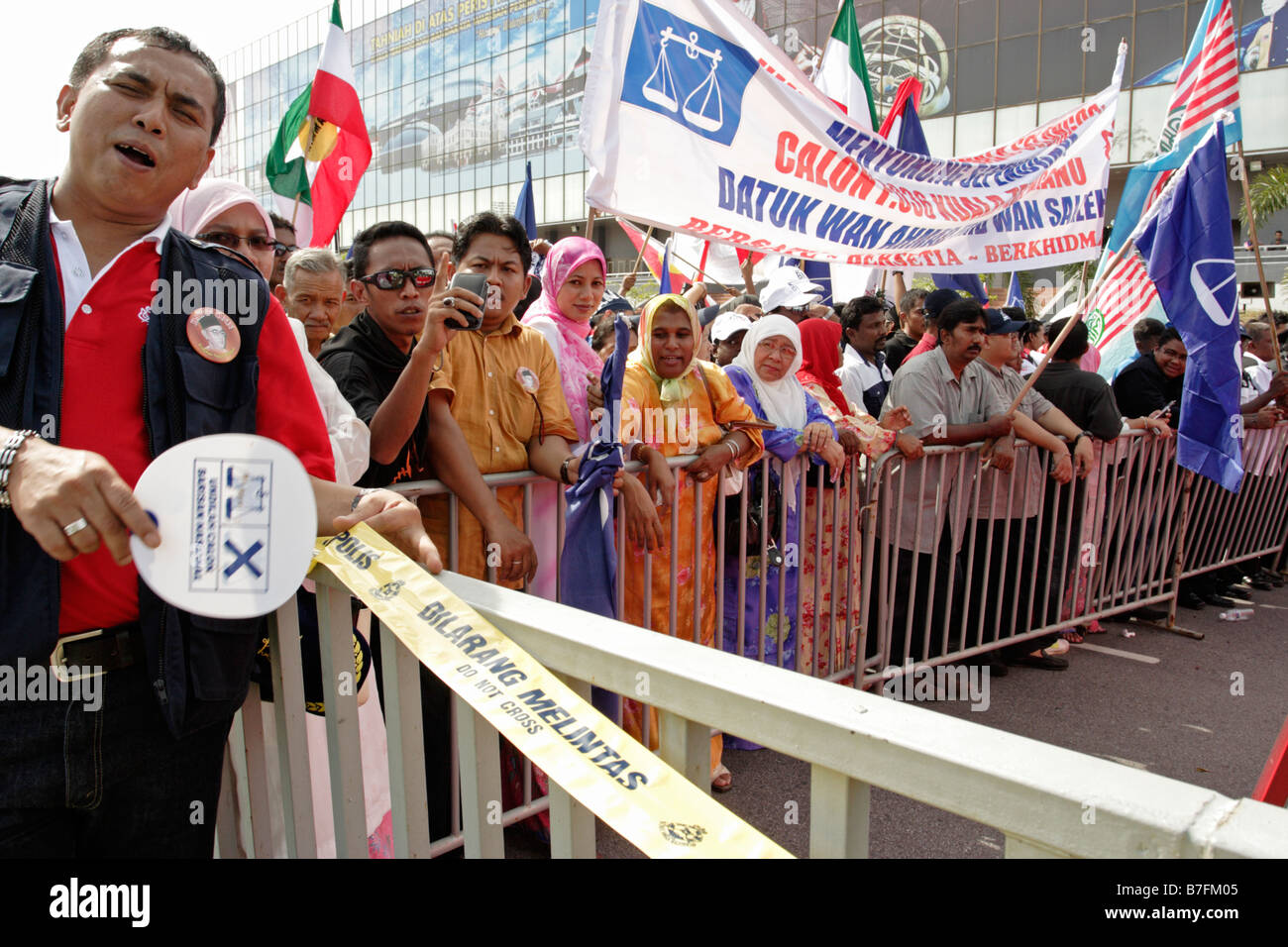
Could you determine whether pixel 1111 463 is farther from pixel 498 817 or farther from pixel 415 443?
pixel 498 817

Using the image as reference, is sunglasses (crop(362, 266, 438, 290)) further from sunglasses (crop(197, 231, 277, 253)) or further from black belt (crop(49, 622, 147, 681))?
black belt (crop(49, 622, 147, 681))

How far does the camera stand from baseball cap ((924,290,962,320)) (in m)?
5.30

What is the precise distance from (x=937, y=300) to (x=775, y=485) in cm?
224

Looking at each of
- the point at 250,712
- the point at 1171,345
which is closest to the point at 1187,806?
the point at 250,712

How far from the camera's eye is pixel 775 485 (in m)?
3.86

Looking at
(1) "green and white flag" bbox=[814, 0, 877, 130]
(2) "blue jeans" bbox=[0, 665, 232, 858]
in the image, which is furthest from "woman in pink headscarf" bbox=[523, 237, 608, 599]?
(1) "green and white flag" bbox=[814, 0, 877, 130]

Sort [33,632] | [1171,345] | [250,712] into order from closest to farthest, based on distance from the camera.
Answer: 1. [33,632]
2. [250,712]
3. [1171,345]

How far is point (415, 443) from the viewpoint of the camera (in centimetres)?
271

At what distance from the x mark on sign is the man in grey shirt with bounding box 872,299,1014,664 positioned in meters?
3.42

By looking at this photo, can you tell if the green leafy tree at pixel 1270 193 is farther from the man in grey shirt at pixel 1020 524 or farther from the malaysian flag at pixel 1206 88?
the man in grey shirt at pixel 1020 524

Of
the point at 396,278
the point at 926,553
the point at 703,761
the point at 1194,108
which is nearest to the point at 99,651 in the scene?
the point at 703,761
